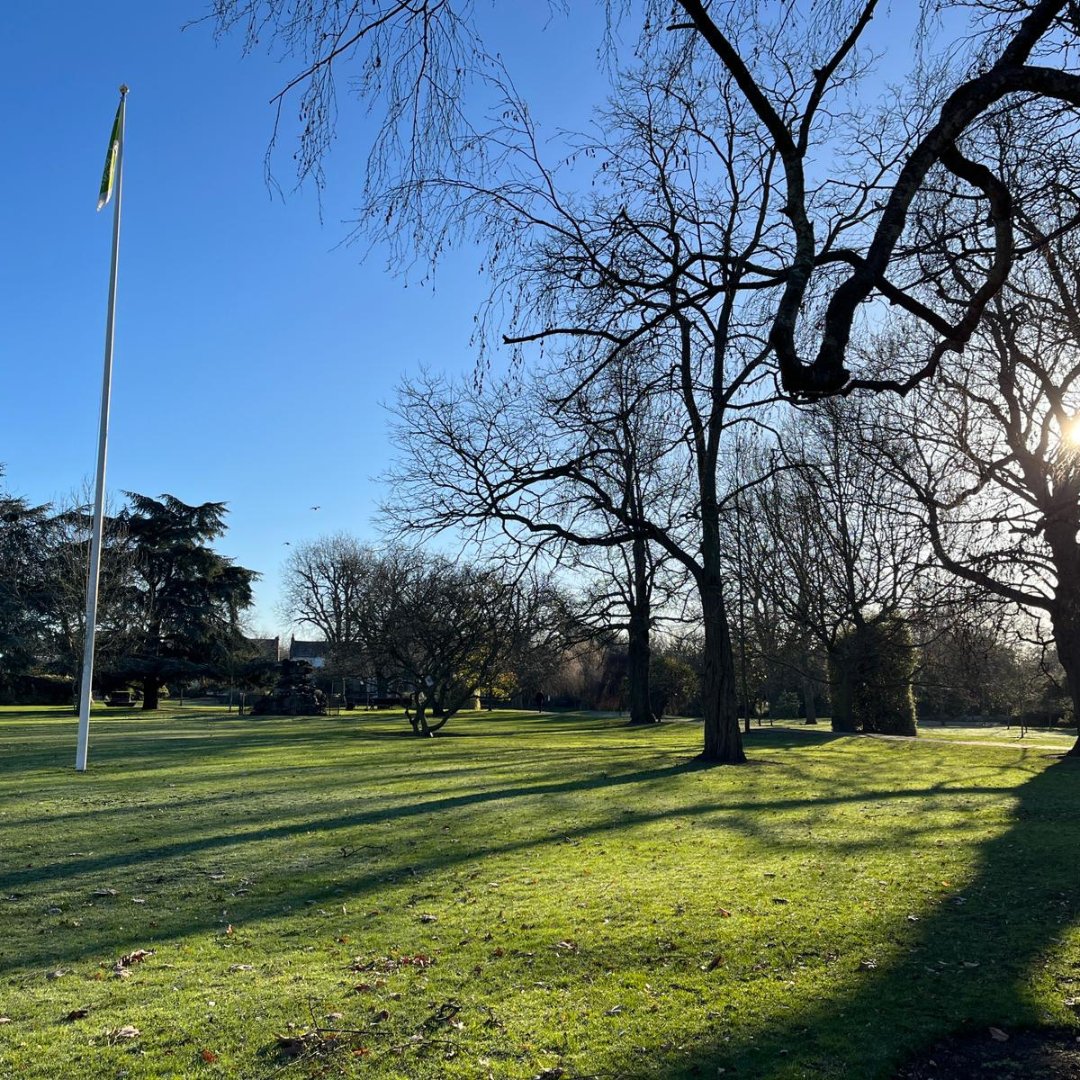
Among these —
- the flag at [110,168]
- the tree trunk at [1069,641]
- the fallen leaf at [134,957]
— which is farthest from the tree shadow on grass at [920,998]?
the flag at [110,168]

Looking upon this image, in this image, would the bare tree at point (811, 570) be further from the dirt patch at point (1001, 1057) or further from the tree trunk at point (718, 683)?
the dirt patch at point (1001, 1057)

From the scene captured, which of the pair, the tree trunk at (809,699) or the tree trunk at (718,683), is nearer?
the tree trunk at (718,683)

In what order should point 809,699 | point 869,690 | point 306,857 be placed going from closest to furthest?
point 306,857, point 869,690, point 809,699

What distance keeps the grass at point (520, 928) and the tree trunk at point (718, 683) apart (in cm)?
454

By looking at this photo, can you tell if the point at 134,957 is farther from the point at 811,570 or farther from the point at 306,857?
the point at 811,570

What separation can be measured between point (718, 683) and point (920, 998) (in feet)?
44.5

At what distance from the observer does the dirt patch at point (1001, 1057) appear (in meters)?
3.91

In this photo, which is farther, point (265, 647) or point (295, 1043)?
point (265, 647)

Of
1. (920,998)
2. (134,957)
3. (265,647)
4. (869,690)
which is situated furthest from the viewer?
(265,647)

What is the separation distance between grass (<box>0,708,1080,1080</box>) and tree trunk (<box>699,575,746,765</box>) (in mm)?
4540

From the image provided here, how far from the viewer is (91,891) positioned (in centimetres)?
720

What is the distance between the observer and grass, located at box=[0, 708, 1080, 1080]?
13.7 ft

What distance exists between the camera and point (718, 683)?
18.2 meters

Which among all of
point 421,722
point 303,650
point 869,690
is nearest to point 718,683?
point 421,722
